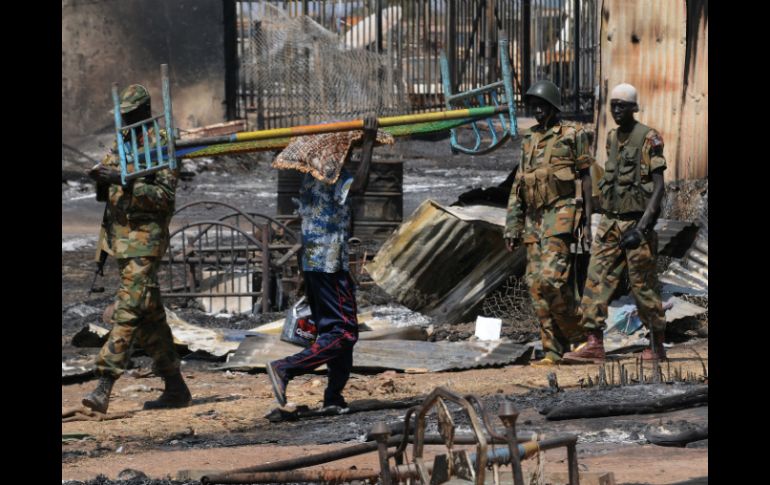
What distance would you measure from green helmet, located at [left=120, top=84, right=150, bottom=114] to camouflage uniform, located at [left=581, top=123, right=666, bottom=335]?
3.18m

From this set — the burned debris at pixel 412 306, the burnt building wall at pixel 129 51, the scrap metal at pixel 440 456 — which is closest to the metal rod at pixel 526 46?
the burned debris at pixel 412 306

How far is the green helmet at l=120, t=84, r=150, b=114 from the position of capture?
771 centimetres

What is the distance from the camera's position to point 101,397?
7773 millimetres

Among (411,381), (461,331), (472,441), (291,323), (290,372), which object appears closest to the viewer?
(472,441)

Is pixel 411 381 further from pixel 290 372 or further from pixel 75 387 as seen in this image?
pixel 75 387

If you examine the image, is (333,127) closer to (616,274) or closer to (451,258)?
(616,274)

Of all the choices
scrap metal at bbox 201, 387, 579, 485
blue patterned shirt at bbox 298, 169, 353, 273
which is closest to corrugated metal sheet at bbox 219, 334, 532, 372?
blue patterned shirt at bbox 298, 169, 353, 273

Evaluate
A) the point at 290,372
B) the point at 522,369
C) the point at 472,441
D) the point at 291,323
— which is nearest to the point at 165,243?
the point at 290,372

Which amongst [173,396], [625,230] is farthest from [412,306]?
[173,396]

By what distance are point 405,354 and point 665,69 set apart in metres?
4.89

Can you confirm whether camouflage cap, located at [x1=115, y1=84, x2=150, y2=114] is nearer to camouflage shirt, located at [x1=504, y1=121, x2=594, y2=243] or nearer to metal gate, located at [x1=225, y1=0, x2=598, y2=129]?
camouflage shirt, located at [x1=504, y1=121, x2=594, y2=243]

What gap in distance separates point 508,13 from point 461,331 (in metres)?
11.0

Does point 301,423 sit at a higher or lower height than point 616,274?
lower

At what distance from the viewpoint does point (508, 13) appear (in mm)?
21016
